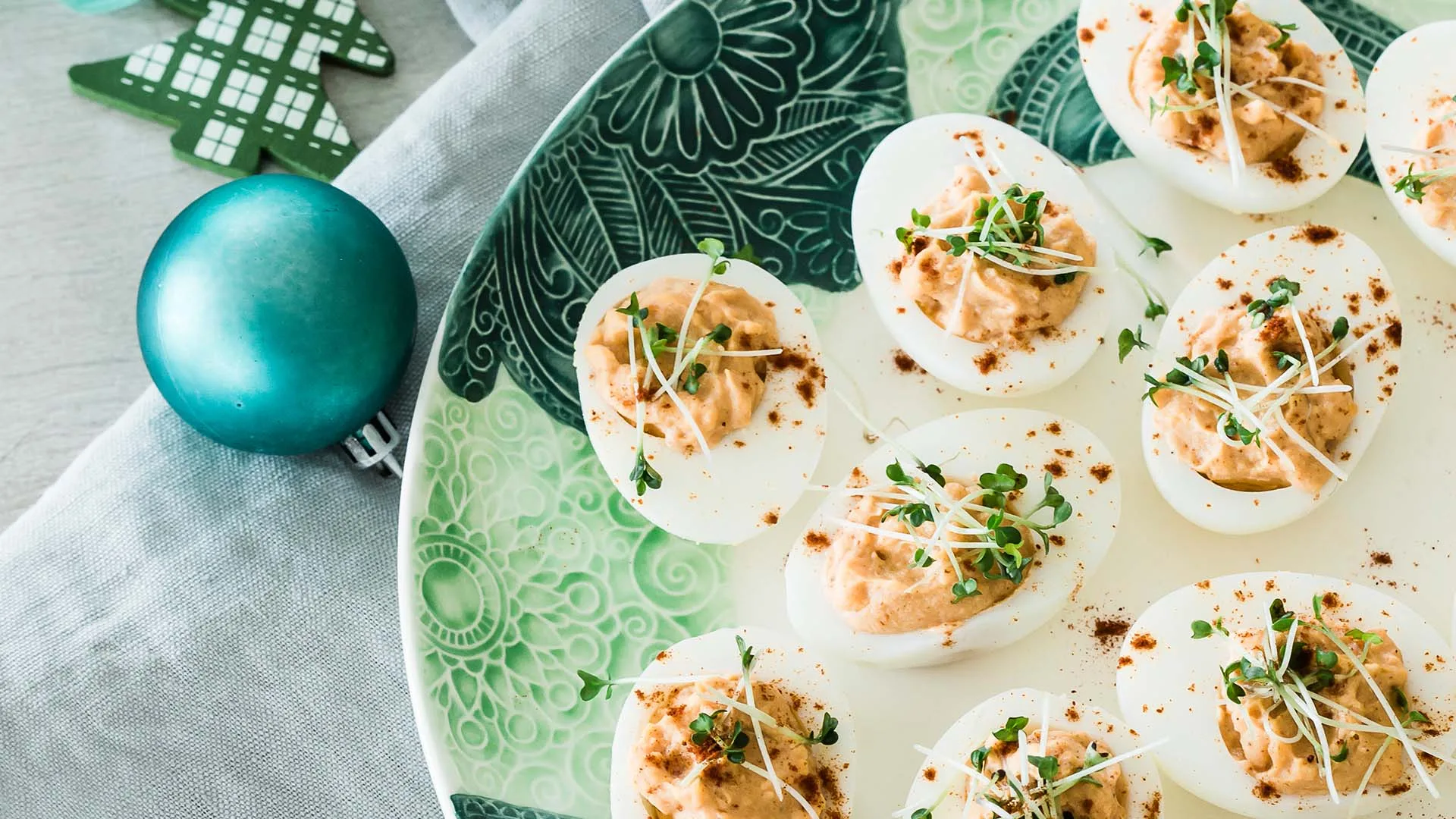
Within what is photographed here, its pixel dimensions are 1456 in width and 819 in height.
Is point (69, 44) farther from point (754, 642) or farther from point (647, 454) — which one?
point (754, 642)

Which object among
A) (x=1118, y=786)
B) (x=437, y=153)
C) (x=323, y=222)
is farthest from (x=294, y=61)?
(x=1118, y=786)

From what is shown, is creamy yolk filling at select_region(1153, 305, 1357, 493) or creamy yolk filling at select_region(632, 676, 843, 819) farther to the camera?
creamy yolk filling at select_region(1153, 305, 1357, 493)

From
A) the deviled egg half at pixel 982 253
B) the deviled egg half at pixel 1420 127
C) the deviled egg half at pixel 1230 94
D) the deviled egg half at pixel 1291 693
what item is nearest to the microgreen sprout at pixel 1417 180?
the deviled egg half at pixel 1420 127

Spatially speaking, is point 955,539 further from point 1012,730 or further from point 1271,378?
point 1271,378

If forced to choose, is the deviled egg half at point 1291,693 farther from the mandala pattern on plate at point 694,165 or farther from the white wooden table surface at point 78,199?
the white wooden table surface at point 78,199

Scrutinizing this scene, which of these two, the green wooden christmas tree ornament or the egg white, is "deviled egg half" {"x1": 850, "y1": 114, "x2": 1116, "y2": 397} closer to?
the egg white

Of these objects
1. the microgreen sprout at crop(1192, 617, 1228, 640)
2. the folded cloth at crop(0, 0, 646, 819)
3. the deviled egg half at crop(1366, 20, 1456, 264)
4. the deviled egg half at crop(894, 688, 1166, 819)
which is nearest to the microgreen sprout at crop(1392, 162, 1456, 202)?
the deviled egg half at crop(1366, 20, 1456, 264)

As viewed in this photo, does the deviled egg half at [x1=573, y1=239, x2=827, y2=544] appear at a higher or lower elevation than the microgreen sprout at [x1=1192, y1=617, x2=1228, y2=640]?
lower

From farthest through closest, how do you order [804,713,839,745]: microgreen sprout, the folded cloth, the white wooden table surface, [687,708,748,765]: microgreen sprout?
1. the white wooden table surface
2. the folded cloth
3. [804,713,839,745]: microgreen sprout
4. [687,708,748,765]: microgreen sprout

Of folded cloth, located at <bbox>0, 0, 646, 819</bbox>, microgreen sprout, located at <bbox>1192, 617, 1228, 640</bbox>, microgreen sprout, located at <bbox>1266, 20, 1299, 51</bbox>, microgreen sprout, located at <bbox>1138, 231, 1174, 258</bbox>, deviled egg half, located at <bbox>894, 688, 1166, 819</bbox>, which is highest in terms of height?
microgreen sprout, located at <bbox>1266, 20, 1299, 51</bbox>
